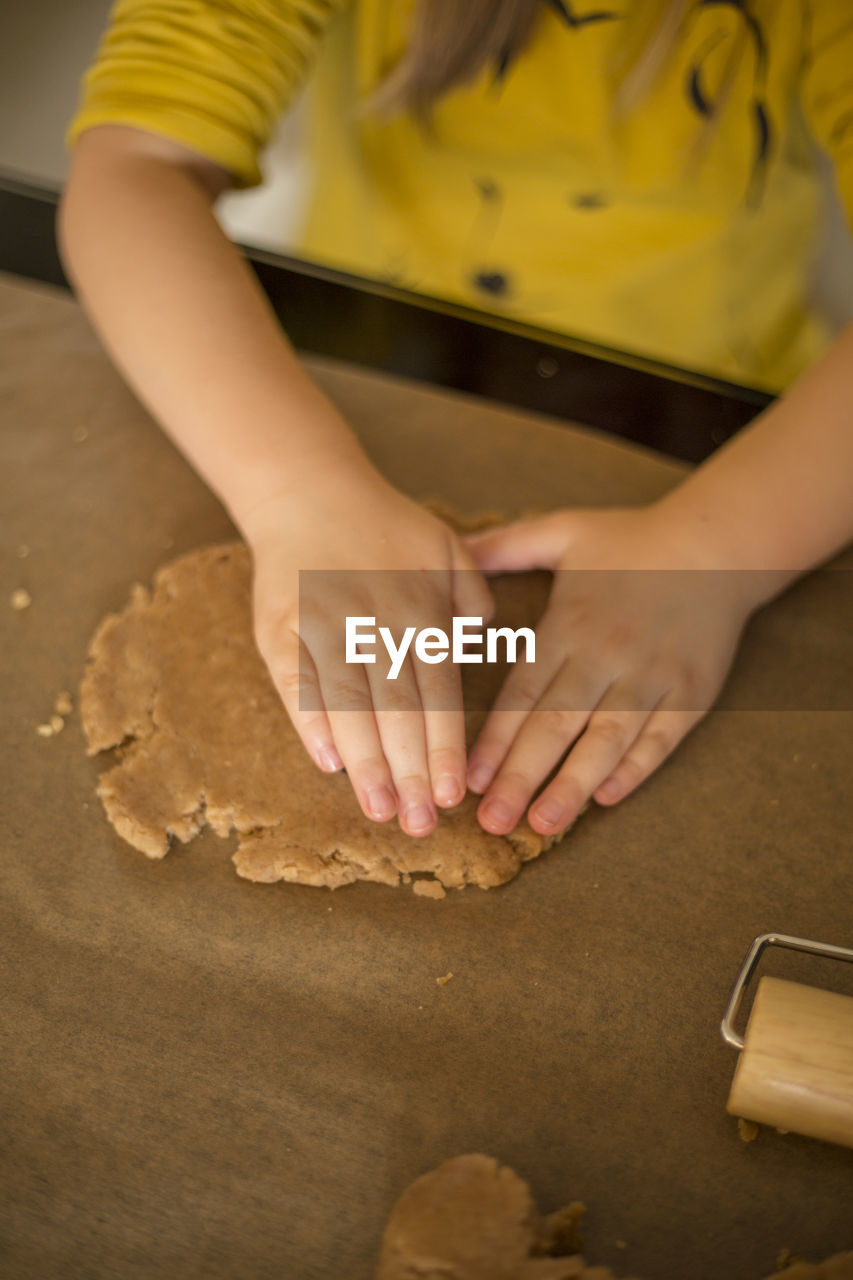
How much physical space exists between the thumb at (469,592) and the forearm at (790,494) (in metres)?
0.17

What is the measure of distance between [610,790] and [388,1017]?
0.72ft

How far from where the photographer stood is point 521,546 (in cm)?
82

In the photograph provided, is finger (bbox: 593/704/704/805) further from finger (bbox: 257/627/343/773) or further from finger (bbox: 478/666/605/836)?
finger (bbox: 257/627/343/773)

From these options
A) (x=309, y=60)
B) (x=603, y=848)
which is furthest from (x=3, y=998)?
(x=309, y=60)

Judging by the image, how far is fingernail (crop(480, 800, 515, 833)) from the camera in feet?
2.24

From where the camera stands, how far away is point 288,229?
1792 millimetres

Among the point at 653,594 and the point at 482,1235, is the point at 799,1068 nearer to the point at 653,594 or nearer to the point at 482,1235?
the point at 482,1235

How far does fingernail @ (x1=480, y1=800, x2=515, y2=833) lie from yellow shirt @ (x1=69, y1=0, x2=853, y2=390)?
1.78ft

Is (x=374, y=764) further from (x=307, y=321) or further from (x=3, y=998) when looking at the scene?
(x=307, y=321)

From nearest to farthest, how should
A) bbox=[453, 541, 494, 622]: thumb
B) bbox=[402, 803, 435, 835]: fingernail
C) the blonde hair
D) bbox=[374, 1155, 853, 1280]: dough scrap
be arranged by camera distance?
bbox=[374, 1155, 853, 1280]: dough scrap → bbox=[402, 803, 435, 835]: fingernail → bbox=[453, 541, 494, 622]: thumb → the blonde hair

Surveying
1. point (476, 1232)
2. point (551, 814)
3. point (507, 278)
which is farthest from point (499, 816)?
point (507, 278)

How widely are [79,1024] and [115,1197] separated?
4.2 inches

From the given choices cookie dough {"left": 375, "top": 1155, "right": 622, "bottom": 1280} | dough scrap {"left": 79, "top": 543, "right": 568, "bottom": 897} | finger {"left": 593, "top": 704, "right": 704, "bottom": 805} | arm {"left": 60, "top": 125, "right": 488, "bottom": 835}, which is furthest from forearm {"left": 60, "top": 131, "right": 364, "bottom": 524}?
cookie dough {"left": 375, "top": 1155, "right": 622, "bottom": 1280}

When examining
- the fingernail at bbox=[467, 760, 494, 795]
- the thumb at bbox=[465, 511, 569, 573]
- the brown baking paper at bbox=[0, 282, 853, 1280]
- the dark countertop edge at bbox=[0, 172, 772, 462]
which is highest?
the dark countertop edge at bbox=[0, 172, 772, 462]
